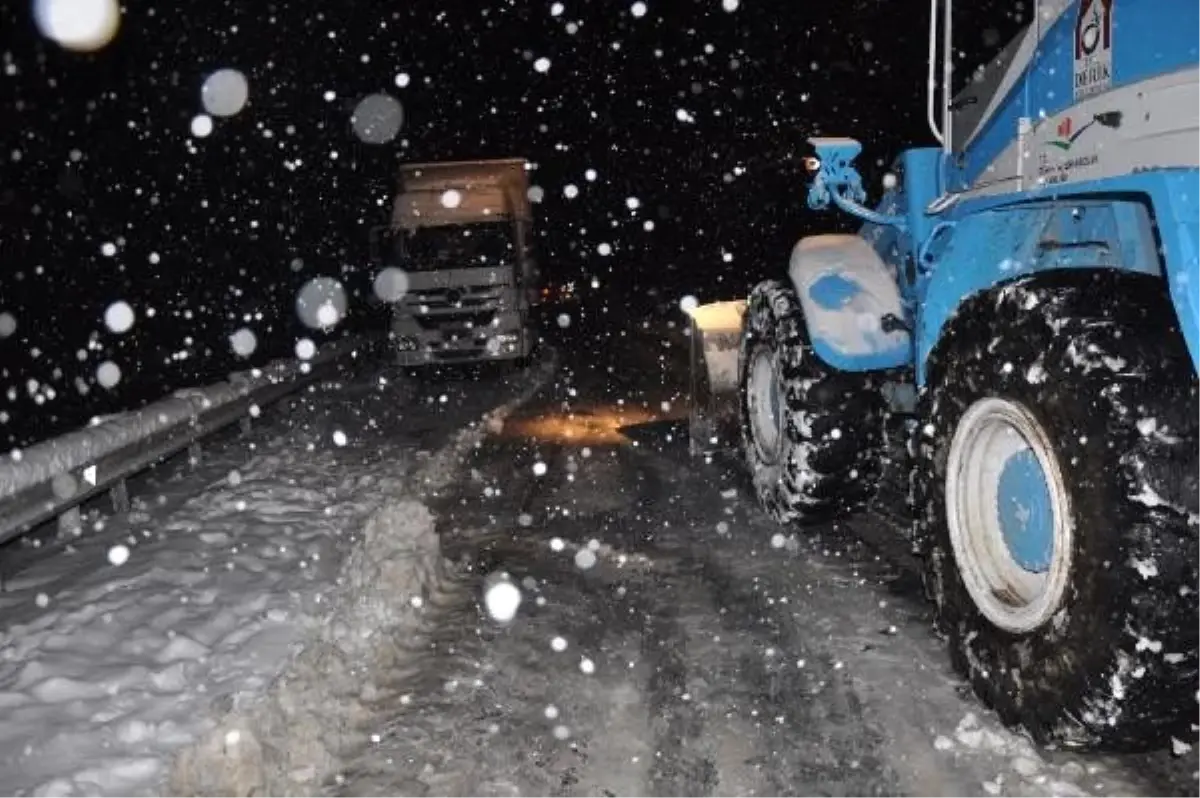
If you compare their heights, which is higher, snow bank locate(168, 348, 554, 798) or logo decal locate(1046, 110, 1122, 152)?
logo decal locate(1046, 110, 1122, 152)

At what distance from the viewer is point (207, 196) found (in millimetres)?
29422

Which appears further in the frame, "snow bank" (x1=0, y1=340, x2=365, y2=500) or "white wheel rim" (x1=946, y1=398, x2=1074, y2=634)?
"snow bank" (x1=0, y1=340, x2=365, y2=500)

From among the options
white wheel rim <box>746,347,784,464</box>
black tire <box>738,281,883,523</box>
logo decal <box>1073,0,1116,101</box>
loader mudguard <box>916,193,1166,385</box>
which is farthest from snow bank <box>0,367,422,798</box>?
logo decal <box>1073,0,1116,101</box>

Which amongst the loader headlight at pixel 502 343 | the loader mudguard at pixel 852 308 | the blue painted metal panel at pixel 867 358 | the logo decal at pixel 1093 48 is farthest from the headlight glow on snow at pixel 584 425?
the logo decal at pixel 1093 48

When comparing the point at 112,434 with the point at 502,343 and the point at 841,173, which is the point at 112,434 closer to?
the point at 841,173

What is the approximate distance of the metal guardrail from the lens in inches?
221

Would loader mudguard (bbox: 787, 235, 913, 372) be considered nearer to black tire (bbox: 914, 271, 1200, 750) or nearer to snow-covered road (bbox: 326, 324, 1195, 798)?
snow-covered road (bbox: 326, 324, 1195, 798)

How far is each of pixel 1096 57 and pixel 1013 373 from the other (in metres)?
1.09

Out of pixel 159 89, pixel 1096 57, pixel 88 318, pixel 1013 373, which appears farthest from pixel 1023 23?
pixel 159 89

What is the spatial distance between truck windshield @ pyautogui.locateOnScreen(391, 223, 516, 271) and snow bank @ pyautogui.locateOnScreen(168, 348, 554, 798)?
379 inches

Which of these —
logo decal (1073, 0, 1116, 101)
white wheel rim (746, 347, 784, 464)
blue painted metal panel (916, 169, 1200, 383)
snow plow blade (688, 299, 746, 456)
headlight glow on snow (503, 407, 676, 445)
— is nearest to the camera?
blue painted metal panel (916, 169, 1200, 383)

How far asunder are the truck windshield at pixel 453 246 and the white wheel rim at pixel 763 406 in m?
9.90

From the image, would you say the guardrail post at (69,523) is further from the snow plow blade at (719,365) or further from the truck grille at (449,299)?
the truck grille at (449,299)

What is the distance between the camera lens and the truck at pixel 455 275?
1587cm
